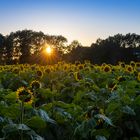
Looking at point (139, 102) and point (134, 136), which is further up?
point (139, 102)

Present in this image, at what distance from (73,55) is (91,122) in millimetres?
51124

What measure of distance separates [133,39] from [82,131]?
2612 inches

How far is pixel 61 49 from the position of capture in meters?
82.1

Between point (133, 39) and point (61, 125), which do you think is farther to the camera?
point (133, 39)

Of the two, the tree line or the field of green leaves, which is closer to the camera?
the field of green leaves

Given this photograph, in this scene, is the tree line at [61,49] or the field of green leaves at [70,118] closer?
the field of green leaves at [70,118]

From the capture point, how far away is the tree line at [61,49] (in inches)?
2108

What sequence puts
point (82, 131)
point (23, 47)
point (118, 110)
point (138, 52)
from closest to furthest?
point (82, 131)
point (118, 110)
point (138, 52)
point (23, 47)

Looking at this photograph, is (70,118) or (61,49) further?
(61,49)

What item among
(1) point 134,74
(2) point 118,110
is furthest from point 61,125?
(1) point 134,74

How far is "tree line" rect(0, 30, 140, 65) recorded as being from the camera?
2108 inches

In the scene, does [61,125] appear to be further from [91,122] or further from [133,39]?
[133,39]

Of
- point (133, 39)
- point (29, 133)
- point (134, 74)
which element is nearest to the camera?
point (29, 133)

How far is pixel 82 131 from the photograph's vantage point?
467cm
